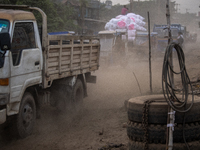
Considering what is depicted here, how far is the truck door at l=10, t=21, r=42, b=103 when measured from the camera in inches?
198

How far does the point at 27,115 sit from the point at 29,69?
878mm

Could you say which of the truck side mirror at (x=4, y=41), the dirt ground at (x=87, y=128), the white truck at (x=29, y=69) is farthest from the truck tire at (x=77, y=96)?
the truck side mirror at (x=4, y=41)

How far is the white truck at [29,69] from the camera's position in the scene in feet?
15.8

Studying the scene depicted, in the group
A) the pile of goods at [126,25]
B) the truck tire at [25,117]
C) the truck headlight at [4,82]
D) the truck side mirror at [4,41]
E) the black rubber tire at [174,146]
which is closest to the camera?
the black rubber tire at [174,146]

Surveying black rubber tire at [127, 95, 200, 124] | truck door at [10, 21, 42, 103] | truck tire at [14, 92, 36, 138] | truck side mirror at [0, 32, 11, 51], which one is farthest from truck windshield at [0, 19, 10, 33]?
black rubber tire at [127, 95, 200, 124]

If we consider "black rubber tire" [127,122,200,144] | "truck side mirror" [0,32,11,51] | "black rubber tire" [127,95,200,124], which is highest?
"truck side mirror" [0,32,11,51]

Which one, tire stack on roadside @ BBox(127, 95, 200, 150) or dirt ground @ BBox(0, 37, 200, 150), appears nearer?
tire stack on roadside @ BBox(127, 95, 200, 150)

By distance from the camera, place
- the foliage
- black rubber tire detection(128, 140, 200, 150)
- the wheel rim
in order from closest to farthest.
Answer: black rubber tire detection(128, 140, 200, 150) → the wheel rim → the foliage

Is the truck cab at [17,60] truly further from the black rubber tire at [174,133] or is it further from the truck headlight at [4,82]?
the black rubber tire at [174,133]

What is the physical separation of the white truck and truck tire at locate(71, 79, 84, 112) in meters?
0.03

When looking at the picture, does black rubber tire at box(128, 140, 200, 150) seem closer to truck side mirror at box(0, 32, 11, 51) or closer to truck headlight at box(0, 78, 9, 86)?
truck headlight at box(0, 78, 9, 86)

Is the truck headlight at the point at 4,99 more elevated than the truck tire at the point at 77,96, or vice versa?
the truck headlight at the point at 4,99

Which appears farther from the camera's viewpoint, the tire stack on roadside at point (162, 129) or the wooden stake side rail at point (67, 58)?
the wooden stake side rail at point (67, 58)

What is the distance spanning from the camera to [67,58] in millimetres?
7055
